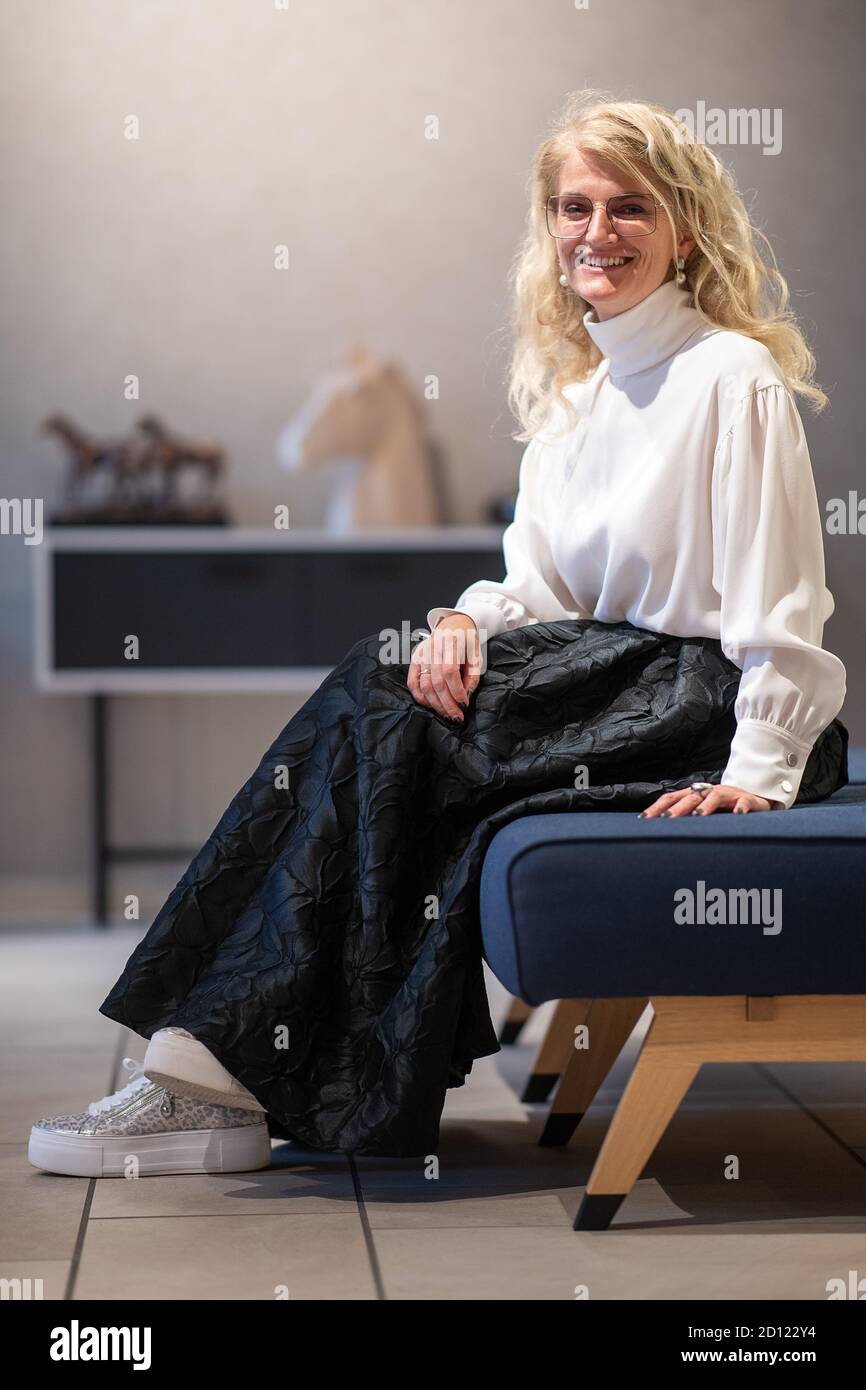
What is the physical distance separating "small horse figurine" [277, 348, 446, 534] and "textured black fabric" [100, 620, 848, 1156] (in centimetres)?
233

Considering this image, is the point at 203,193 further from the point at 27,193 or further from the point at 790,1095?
the point at 790,1095

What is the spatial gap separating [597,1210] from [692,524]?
79 cm

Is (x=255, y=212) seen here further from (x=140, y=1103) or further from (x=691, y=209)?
(x=140, y=1103)

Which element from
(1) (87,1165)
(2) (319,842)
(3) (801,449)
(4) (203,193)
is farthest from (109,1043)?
(4) (203,193)

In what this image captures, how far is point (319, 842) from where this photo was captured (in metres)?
1.96

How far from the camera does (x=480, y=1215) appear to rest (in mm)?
1854

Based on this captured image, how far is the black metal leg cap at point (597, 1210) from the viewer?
1.79 metres

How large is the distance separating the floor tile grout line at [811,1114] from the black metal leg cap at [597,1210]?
0.43 metres

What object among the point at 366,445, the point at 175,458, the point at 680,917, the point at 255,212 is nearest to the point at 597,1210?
the point at 680,917

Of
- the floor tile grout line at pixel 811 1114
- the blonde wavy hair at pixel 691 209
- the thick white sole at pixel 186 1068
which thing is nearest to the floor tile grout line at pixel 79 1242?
the thick white sole at pixel 186 1068

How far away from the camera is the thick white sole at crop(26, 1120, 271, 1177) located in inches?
78.3

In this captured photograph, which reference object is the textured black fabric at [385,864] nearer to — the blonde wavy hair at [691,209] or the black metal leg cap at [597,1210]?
the black metal leg cap at [597,1210]

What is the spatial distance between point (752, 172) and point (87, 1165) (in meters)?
3.61
